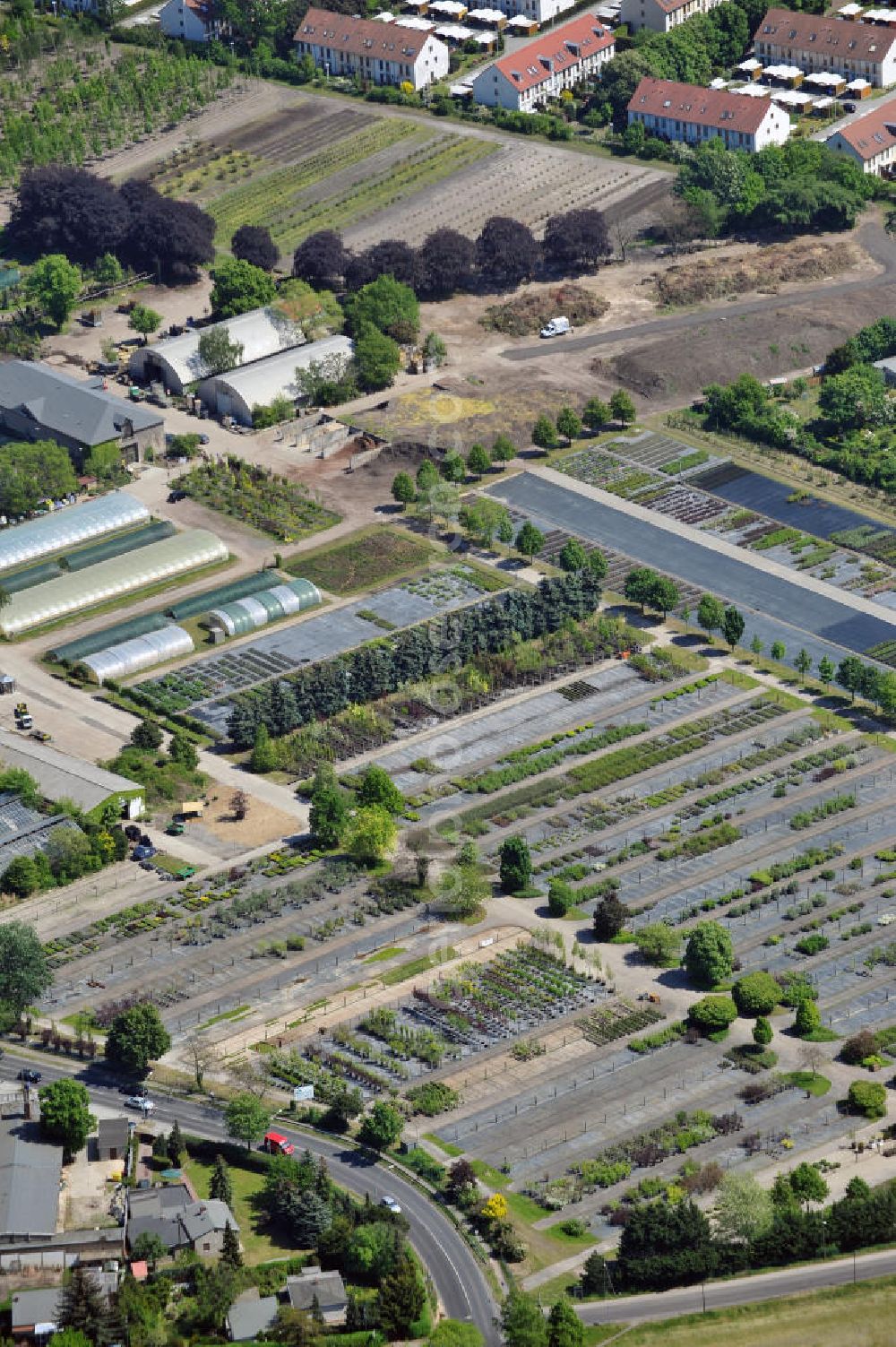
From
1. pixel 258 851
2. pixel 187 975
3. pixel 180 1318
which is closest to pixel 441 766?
pixel 258 851

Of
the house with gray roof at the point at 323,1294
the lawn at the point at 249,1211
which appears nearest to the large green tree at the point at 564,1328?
the house with gray roof at the point at 323,1294

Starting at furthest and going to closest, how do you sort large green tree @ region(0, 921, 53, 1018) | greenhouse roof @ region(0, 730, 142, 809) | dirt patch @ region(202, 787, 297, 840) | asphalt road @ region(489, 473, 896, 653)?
asphalt road @ region(489, 473, 896, 653) < greenhouse roof @ region(0, 730, 142, 809) < dirt patch @ region(202, 787, 297, 840) < large green tree @ region(0, 921, 53, 1018)

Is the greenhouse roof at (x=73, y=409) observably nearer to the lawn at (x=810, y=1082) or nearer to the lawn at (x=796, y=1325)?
the lawn at (x=810, y=1082)

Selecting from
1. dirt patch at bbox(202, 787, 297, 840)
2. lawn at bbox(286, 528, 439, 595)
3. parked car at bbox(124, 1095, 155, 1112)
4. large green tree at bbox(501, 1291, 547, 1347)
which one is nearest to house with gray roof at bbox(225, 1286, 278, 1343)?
large green tree at bbox(501, 1291, 547, 1347)

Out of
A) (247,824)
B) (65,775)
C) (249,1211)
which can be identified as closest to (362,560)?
(247,824)

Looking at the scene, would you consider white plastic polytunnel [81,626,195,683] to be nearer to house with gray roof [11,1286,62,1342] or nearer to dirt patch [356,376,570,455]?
dirt patch [356,376,570,455]

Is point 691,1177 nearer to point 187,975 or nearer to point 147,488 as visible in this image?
point 187,975
